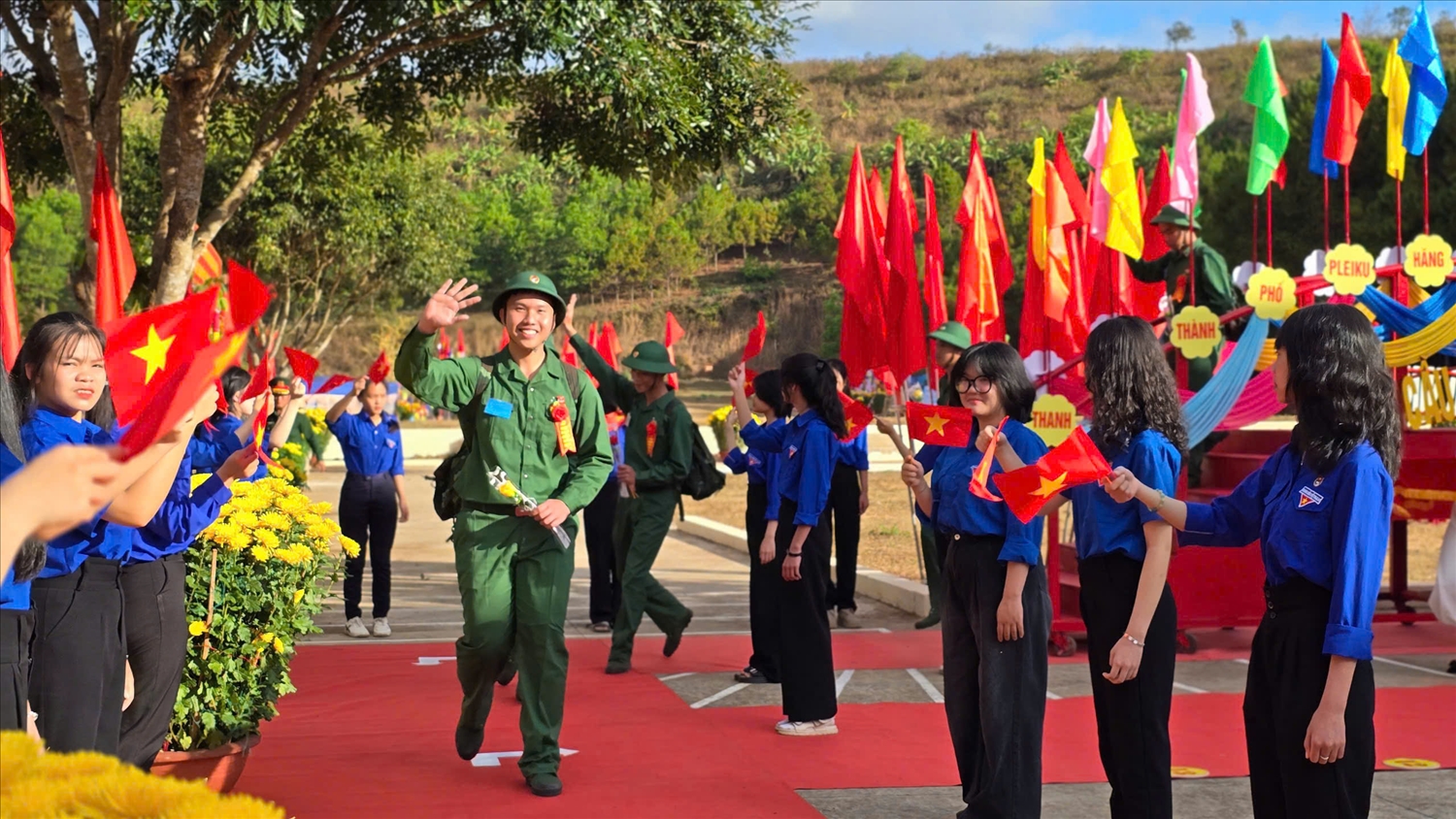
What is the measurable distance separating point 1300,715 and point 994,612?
1.26 meters

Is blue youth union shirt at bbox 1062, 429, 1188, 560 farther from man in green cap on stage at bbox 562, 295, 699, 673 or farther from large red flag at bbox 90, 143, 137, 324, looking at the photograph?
large red flag at bbox 90, 143, 137, 324

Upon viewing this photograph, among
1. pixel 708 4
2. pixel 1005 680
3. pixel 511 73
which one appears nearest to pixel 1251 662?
pixel 1005 680

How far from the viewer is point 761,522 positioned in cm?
721

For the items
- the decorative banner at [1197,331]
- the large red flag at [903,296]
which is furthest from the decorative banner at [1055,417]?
the large red flag at [903,296]

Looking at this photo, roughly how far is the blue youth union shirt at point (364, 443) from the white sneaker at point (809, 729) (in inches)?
159

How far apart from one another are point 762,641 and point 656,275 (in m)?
66.3

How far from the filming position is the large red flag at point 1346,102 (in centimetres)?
927

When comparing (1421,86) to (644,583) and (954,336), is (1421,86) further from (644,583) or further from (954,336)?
(644,583)

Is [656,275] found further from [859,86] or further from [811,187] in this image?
[859,86]

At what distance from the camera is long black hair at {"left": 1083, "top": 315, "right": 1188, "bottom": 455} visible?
4.04 m

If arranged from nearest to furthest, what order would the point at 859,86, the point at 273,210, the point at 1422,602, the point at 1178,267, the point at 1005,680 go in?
1. the point at 1005,680
2. the point at 1178,267
3. the point at 1422,602
4. the point at 273,210
5. the point at 859,86

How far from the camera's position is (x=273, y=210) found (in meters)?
24.5

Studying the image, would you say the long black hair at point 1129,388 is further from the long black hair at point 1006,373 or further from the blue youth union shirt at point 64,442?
the blue youth union shirt at point 64,442

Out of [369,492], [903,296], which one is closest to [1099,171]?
[903,296]
